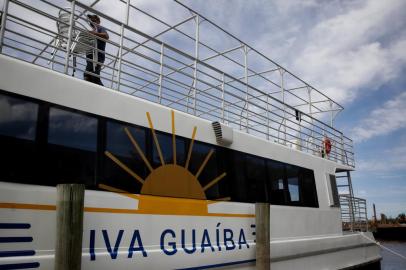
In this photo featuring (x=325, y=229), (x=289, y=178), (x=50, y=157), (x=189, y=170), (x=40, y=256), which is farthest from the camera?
(x=325, y=229)

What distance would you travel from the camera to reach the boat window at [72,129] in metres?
4.02

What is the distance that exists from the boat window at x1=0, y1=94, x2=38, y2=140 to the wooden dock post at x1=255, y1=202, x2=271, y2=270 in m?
3.58

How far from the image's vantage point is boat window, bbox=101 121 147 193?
443 centimetres

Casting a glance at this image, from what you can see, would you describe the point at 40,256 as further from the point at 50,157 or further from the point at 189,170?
the point at 189,170

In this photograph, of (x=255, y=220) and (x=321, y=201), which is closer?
(x=255, y=220)

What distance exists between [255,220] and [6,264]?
3783 mm

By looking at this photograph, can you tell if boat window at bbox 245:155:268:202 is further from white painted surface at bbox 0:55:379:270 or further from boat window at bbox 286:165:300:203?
boat window at bbox 286:165:300:203

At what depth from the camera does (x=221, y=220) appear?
5.67 metres

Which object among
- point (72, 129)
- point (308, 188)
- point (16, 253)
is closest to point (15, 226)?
point (16, 253)

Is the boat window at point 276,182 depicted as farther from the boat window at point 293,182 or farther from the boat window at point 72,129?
the boat window at point 72,129

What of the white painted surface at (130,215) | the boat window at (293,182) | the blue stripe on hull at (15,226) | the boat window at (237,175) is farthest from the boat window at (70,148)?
the boat window at (293,182)

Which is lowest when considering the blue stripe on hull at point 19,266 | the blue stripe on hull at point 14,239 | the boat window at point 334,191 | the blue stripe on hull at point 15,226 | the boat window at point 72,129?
the blue stripe on hull at point 19,266

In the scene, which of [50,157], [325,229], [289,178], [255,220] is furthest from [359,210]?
[50,157]

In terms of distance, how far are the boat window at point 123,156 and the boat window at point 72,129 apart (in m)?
0.22
